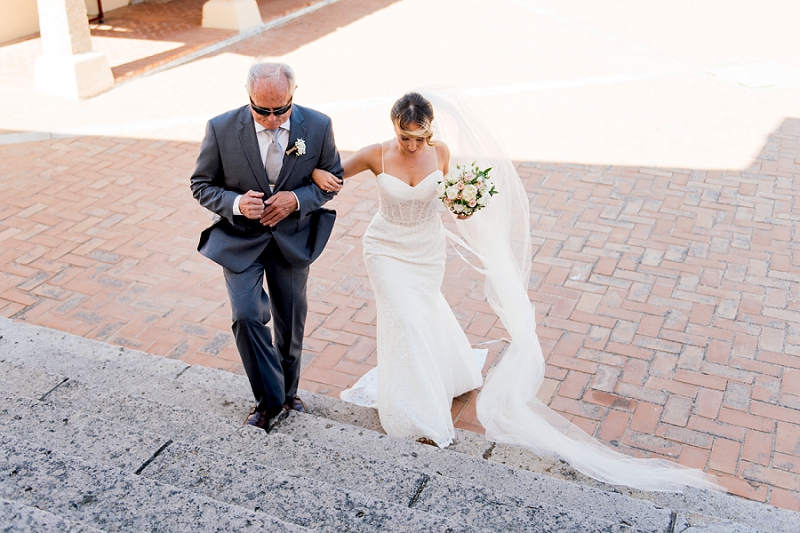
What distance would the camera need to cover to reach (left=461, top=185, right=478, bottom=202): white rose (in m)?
4.02

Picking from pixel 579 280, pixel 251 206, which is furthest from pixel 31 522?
pixel 579 280

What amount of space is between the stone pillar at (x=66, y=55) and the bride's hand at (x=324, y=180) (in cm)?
657

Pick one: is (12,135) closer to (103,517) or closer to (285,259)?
(285,259)

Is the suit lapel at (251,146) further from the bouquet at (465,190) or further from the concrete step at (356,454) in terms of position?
the concrete step at (356,454)

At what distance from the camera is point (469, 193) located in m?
4.02

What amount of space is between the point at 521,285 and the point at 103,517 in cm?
282

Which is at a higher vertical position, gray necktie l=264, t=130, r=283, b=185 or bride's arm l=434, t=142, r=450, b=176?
gray necktie l=264, t=130, r=283, b=185

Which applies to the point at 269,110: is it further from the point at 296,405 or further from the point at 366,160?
the point at 296,405

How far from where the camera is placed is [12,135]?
8242 mm

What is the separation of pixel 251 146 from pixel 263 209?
0.31 m

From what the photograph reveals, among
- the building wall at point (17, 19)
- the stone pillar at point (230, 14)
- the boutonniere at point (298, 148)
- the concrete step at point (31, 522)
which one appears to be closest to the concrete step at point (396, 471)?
the concrete step at point (31, 522)

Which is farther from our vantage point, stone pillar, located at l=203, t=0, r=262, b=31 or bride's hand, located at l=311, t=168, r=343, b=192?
stone pillar, located at l=203, t=0, r=262, b=31

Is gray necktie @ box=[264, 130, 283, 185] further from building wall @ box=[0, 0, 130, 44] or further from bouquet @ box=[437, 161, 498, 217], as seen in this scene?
building wall @ box=[0, 0, 130, 44]

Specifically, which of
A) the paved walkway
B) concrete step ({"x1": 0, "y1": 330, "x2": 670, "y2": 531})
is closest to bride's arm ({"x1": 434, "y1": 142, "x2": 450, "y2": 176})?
the paved walkway
